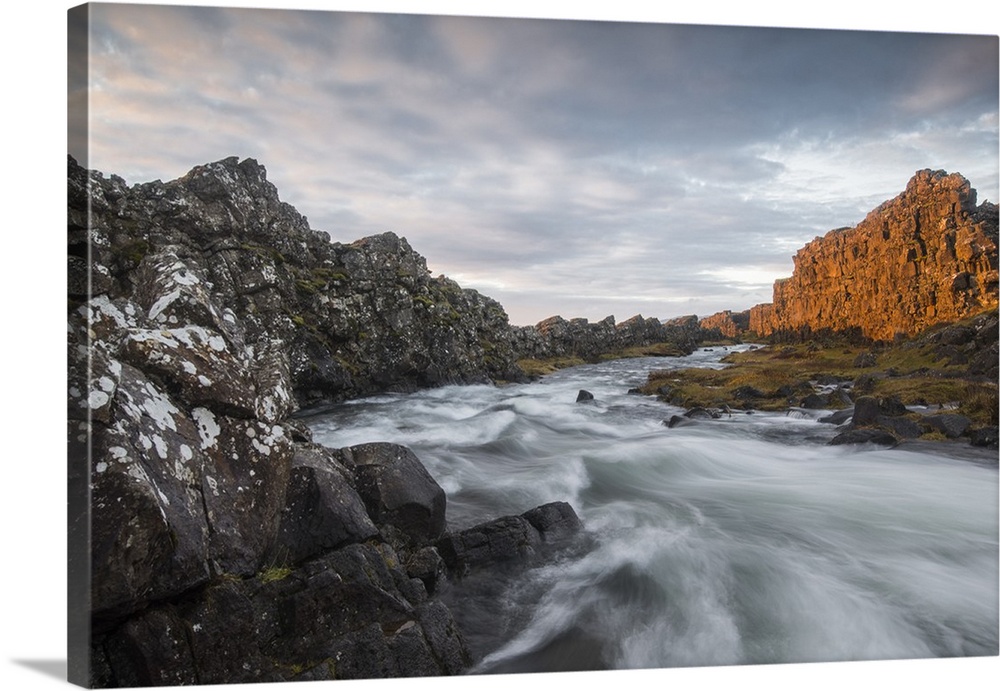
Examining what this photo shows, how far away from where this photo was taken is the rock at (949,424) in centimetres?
769

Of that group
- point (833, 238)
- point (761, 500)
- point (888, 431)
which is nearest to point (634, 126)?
point (833, 238)

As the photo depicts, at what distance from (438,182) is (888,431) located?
28.7 feet

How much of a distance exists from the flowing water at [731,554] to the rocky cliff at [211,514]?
2.30 ft

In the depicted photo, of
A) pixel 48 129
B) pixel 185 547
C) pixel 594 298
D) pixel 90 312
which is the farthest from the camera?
pixel 594 298

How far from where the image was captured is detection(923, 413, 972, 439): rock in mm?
7686

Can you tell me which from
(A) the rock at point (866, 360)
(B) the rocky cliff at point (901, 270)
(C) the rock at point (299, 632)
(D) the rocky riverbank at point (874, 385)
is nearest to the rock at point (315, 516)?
(C) the rock at point (299, 632)

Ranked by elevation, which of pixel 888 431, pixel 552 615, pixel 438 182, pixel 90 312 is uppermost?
pixel 438 182

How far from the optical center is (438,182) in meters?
7.43

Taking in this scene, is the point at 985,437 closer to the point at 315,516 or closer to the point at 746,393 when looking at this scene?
the point at 746,393

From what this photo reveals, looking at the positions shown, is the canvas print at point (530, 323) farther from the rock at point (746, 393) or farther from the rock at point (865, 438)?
the rock at point (746, 393)

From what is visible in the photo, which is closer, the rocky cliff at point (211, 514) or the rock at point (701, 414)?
the rocky cliff at point (211, 514)

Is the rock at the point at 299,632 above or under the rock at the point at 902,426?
under

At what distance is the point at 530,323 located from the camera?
9094 millimetres

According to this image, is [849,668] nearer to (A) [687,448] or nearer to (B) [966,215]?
(A) [687,448]
